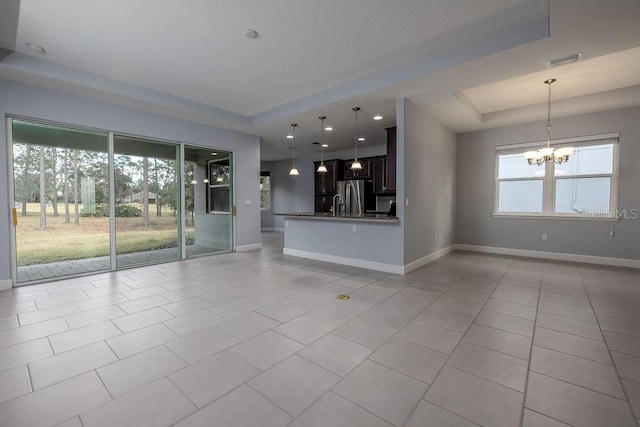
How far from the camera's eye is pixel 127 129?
4723 millimetres

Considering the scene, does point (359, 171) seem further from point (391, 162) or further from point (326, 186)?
point (391, 162)

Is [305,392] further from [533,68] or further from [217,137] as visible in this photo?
[217,137]

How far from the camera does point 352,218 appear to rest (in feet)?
15.9

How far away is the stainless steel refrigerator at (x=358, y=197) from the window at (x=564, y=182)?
120 inches

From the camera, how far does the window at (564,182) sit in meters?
5.04

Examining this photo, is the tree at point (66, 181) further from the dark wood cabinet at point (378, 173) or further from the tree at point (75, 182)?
the dark wood cabinet at point (378, 173)

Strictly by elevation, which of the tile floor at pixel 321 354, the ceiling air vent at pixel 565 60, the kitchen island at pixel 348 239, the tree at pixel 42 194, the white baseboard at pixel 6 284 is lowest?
the tile floor at pixel 321 354

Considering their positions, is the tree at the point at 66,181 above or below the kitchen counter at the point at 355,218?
above

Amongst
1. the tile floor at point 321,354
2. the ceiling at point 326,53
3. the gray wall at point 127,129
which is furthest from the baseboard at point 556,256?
the gray wall at point 127,129

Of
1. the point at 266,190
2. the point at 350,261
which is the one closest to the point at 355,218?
the point at 350,261

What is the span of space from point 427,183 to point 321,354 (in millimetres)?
3965

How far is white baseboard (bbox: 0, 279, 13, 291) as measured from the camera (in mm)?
3691

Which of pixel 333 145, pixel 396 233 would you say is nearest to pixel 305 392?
pixel 396 233

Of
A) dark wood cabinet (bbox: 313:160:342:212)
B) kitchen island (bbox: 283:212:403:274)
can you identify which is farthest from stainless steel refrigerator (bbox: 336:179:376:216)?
kitchen island (bbox: 283:212:403:274)
